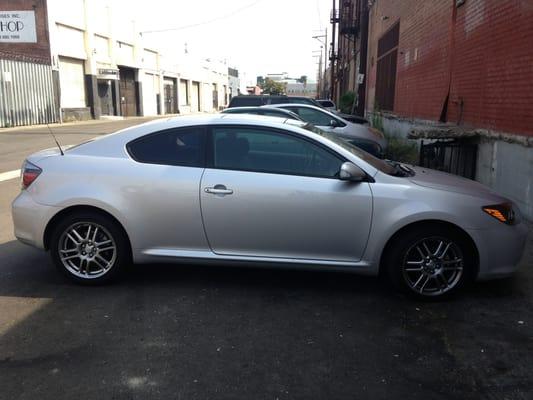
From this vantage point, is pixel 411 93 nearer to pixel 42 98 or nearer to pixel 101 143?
pixel 101 143

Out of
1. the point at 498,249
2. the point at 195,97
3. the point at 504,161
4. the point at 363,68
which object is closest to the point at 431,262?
the point at 498,249

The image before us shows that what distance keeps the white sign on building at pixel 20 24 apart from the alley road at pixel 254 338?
3442 cm

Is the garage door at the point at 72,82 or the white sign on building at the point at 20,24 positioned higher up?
the white sign on building at the point at 20,24

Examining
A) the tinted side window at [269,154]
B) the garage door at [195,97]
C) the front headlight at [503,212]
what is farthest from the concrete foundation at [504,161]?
the garage door at [195,97]

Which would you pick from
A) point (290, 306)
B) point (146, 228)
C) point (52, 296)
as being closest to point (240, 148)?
point (146, 228)

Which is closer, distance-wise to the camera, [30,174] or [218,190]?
[218,190]

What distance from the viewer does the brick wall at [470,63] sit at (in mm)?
7816

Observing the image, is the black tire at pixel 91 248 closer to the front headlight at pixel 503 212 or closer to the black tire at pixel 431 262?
the black tire at pixel 431 262

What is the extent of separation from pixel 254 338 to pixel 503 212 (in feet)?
8.06

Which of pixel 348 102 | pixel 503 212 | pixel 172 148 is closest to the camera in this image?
pixel 503 212

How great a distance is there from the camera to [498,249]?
15.5 feet

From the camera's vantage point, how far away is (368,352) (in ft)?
12.7

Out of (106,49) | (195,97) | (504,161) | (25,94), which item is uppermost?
(106,49)

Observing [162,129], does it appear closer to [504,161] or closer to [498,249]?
[498,249]
